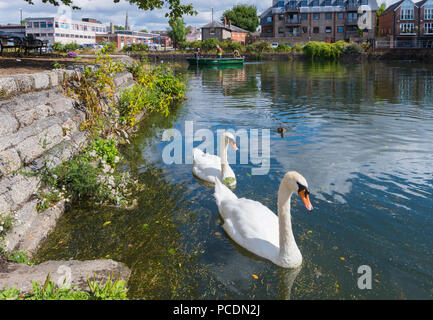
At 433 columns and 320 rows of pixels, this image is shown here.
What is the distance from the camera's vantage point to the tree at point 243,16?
9906 centimetres

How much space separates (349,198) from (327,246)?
1680mm

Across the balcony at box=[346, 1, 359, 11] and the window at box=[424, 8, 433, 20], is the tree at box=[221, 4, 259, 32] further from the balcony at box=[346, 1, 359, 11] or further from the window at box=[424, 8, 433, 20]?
the window at box=[424, 8, 433, 20]

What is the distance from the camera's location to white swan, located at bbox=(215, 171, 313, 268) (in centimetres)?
471

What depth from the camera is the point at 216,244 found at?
17.8 ft

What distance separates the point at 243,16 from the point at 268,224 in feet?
333

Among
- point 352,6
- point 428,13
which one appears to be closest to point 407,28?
point 428,13

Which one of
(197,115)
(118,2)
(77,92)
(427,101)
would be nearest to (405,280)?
(77,92)

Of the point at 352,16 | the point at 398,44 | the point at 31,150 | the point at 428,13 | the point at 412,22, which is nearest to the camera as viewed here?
the point at 31,150

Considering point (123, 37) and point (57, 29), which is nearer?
point (57, 29)

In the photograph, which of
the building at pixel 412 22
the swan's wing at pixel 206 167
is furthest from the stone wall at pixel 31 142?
the building at pixel 412 22

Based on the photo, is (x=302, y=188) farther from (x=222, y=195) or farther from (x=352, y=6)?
(x=352, y=6)

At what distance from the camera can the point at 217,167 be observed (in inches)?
309

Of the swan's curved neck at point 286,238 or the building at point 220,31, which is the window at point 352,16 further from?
the swan's curved neck at point 286,238

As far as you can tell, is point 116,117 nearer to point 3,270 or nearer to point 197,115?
point 197,115
